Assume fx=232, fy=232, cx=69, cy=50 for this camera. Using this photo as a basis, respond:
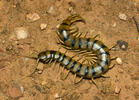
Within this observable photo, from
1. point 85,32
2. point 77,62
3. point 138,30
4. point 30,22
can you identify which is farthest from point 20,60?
point 138,30

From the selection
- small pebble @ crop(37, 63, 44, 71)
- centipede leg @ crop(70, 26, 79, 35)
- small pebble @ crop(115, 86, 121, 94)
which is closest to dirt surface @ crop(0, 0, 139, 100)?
small pebble @ crop(115, 86, 121, 94)

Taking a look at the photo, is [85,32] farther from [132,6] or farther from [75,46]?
[132,6]

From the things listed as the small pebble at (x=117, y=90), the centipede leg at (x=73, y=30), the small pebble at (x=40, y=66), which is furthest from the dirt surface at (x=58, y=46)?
the centipede leg at (x=73, y=30)

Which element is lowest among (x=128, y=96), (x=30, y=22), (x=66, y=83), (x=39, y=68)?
(x=128, y=96)

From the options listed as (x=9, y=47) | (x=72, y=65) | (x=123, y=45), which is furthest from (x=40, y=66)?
(x=123, y=45)

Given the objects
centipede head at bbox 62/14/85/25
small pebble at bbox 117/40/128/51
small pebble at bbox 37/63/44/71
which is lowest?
small pebble at bbox 37/63/44/71

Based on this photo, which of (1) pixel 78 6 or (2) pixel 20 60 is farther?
(1) pixel 78 6

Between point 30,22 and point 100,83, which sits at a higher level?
point 30,22

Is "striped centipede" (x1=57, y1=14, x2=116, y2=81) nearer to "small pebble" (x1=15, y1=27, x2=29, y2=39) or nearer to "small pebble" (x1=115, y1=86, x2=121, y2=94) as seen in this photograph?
"small pebble" (x1=115, y1=86, x2=121, y2=94)
